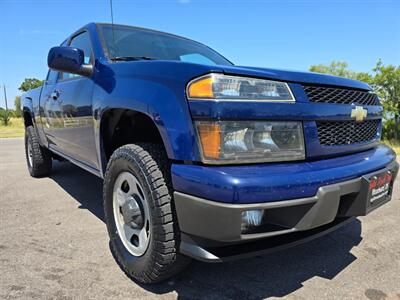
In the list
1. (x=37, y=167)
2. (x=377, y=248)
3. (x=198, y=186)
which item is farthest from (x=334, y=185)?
(x=37, y=167)

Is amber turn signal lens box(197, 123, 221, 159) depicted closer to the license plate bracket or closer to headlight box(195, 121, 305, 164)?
headlight box(195, 121, 305, 164)

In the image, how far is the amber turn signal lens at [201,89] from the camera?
161 centimetres

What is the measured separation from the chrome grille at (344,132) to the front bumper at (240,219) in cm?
28

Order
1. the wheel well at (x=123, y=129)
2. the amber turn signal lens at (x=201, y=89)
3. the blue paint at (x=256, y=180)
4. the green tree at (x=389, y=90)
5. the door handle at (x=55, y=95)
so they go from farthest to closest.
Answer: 1. the green tree at (x=389, y=90)
2. the door handle at (x=55, y=95)
3. the wheel well at (x=123, y=129)
4. the amber turn signal lens at (x=201, y=89)
5. the blue paint at (x=256, y=180)

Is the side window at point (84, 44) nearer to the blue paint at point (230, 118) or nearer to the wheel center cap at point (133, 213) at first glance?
the blue paint at point (230, 118)

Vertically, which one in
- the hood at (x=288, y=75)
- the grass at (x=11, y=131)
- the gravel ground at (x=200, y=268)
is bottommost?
the grass at (x=11, y=131)

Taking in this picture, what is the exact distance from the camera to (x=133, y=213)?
2061 millimetres

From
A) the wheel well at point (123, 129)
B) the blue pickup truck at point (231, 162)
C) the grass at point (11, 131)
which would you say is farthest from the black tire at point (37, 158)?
the grass at point (11, 131)

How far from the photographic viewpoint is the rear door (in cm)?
276

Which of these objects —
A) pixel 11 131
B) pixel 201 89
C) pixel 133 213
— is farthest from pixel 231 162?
pixel 11 131

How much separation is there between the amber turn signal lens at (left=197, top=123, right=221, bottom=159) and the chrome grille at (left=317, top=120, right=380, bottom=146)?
64 cm

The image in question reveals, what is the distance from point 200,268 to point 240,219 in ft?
2.94

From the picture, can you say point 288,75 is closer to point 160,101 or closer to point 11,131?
point 160,101

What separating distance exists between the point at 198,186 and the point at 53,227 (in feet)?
6.66
